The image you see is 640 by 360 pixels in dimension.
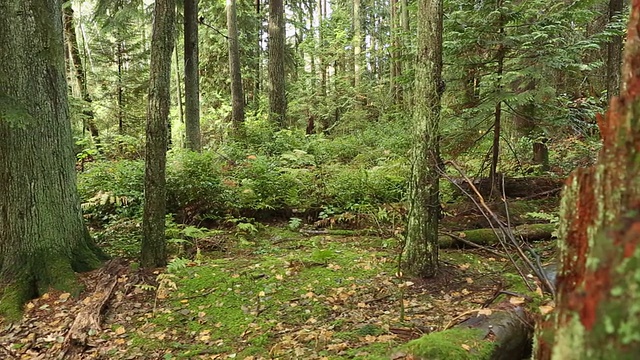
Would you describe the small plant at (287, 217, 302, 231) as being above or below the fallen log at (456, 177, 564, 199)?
below

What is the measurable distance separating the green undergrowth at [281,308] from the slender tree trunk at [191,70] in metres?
5.39

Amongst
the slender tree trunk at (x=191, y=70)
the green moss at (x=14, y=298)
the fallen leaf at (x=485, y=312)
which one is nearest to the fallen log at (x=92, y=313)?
the green moss at (x=14, y=298)

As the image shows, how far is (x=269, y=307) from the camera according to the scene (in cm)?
479

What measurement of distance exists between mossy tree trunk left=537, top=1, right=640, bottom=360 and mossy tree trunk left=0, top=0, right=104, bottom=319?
18.2 feet

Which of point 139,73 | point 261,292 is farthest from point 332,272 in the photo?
point 139,73

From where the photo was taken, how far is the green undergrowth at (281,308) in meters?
3.88

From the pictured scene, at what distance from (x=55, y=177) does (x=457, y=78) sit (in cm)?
606

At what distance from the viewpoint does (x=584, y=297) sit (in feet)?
3.39

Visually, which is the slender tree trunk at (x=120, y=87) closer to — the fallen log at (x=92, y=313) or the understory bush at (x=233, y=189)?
the understory bush at (x=233, y=189)

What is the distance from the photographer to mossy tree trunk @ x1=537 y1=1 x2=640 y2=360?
0.92 m

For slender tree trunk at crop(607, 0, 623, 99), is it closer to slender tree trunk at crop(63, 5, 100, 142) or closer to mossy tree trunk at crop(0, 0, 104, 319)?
mossy tree trunk at crop(0, 0, 104, 319)

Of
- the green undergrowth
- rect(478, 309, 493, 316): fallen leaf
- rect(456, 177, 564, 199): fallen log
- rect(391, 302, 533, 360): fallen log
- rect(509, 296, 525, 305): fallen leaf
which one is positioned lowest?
the green undergrowth

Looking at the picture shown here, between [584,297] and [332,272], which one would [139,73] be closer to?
[332,272]

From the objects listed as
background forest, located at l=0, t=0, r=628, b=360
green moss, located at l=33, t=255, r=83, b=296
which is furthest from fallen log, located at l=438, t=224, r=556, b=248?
green moss, located at l=33, t=255, r=83, b=296
